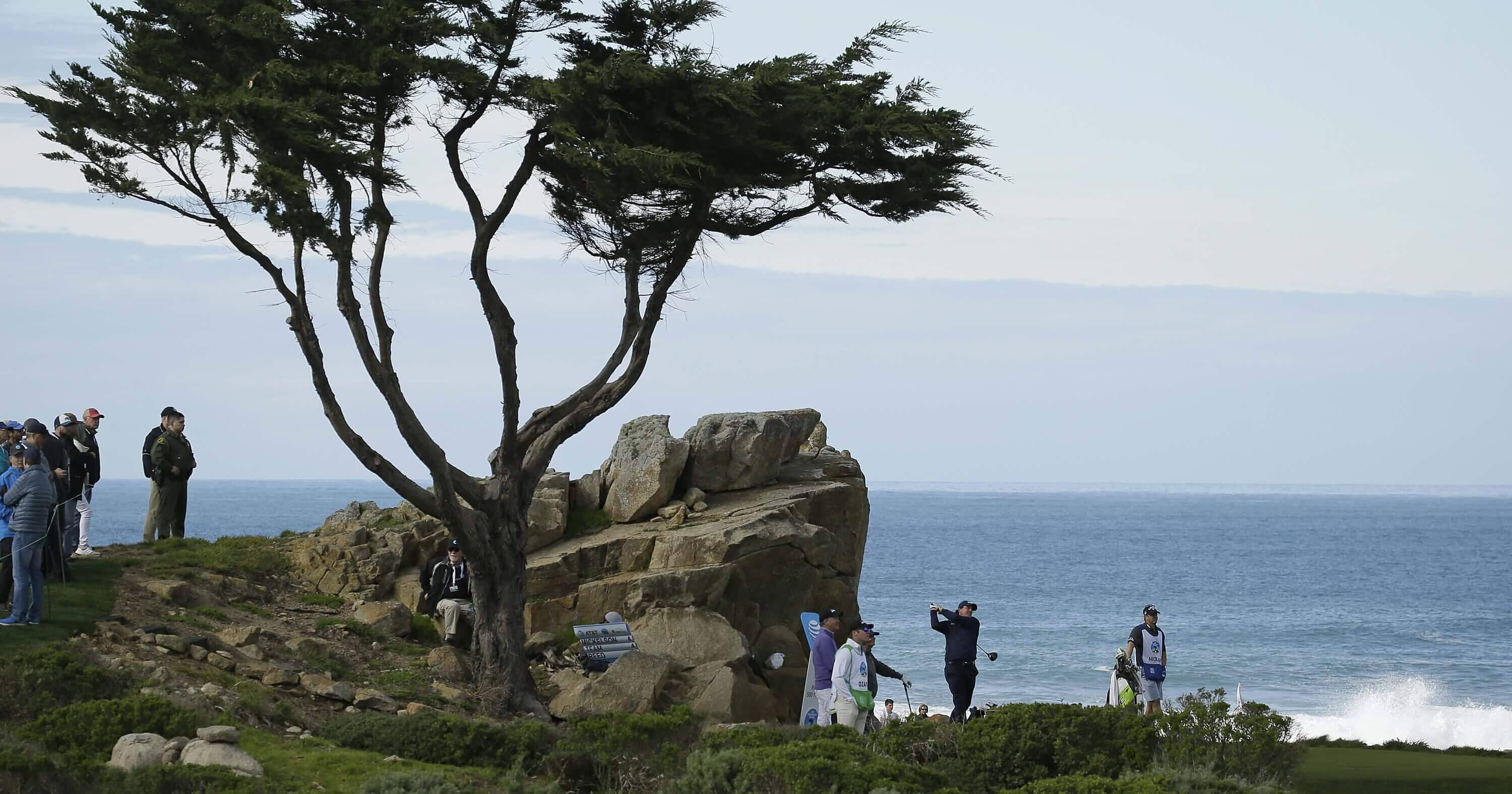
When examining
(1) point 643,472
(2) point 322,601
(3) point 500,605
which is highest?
(1) point 643,472

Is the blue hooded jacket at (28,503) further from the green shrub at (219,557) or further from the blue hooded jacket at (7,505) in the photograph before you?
the green shrub at (219,557)

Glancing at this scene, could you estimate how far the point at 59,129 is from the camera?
15.7 meters

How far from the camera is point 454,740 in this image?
41.2 ft

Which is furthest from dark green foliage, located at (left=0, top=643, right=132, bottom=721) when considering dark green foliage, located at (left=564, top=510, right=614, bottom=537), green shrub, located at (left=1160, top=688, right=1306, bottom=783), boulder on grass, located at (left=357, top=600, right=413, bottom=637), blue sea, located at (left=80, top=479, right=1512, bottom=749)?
blue sea, located at (left=80, top=479, right=1512, bottom=749)

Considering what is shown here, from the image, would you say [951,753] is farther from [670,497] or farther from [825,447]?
[825,447]

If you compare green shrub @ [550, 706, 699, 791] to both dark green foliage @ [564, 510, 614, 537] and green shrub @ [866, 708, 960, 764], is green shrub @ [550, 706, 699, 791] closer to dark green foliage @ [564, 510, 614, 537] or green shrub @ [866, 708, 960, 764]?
green shrub @ [866, 708, 960, 764]

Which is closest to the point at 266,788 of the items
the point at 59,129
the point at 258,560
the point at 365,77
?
the point at 365,77

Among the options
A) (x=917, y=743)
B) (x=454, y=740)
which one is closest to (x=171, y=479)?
(x=454, y=740)

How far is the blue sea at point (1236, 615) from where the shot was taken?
43.9 m

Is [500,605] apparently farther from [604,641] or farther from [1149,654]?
[1149,654]

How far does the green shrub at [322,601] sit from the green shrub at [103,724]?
787 cm

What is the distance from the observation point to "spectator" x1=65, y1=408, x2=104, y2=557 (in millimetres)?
18266

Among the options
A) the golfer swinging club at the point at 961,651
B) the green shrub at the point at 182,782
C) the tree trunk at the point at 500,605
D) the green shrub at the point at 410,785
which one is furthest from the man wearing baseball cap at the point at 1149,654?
the green shrub at the point at 182,782

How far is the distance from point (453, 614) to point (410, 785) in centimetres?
794
